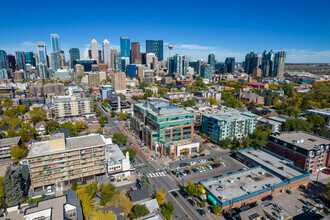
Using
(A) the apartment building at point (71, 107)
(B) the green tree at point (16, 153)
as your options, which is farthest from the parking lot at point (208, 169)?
(A) the apartment building at point (71, 107)

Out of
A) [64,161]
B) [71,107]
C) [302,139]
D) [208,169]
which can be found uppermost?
[71,107]

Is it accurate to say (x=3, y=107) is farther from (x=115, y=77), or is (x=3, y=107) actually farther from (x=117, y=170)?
(x=117, y=170)

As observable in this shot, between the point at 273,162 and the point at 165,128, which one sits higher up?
the point at 165,128

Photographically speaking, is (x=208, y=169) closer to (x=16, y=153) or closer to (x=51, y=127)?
(x=16, y=153)

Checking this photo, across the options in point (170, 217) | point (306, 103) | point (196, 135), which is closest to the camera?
point (170, 217)

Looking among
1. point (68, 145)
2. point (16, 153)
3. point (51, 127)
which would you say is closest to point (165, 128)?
point (68, 145)

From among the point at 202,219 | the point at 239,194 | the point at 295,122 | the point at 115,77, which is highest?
the point at 115,77

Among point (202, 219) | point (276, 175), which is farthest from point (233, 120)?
point (202, 219)

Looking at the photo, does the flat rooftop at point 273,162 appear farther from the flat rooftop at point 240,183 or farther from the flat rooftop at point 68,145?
the flat rooftop at point 68,145
